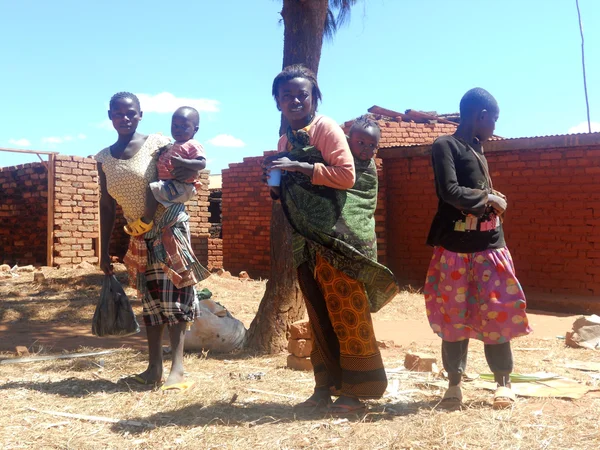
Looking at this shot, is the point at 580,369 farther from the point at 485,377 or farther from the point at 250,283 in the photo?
the point at 250,283

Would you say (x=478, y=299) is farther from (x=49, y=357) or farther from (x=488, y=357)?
(x=49, y=357)

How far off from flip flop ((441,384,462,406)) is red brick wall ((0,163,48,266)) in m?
10.3

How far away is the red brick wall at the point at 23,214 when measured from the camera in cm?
1208

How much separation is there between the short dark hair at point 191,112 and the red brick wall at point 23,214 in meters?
9.09

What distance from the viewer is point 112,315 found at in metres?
3.81

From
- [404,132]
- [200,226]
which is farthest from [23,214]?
[404,132]

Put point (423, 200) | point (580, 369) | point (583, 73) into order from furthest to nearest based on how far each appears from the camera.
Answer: point (583, 73) → point (423, 200) → point (580, 369)

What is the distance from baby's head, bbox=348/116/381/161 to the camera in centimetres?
304

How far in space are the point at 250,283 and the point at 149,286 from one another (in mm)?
6405

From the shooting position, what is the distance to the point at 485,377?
388 centimetres

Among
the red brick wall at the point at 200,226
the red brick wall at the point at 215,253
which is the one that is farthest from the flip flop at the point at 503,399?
the red brick wall at the point at 215,253

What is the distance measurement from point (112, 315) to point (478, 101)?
95.3 inches

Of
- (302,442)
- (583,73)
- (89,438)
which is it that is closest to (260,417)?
(302,442)

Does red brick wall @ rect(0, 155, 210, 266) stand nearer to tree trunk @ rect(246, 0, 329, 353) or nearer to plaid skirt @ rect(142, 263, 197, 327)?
tree trunk @ rect(246, 0, 329, 353)
